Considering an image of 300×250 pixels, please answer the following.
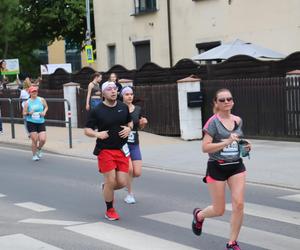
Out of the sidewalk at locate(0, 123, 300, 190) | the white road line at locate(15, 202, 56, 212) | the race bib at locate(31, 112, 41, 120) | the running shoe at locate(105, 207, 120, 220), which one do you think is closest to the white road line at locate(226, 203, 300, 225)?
the running shoe at locate(105, 207, 120, 220)

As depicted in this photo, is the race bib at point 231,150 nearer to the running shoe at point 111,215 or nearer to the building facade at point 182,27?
the running shoe at point 111,215

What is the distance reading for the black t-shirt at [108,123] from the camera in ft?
25.7

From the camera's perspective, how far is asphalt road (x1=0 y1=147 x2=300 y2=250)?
6.70 metres

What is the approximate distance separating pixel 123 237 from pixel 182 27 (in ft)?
62.7

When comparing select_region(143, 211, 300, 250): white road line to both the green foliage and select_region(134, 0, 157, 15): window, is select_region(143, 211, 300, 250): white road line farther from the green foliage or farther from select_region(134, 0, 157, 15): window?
the green foliage

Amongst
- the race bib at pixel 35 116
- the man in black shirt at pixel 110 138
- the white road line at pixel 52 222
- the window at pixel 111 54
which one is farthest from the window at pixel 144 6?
the white road line at pixel 52 222

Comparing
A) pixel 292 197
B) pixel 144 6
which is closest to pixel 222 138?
pixel 292 197

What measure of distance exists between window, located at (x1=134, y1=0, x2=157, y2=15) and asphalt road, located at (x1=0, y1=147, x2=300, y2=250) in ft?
51.3

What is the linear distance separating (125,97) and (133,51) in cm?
1959

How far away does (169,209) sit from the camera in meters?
8.48

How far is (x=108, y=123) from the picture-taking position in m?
7.82

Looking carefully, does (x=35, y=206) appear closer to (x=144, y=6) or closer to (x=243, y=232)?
(x=243, y=232)

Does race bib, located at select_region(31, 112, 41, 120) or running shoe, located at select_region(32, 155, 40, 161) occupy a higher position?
race bib, located at select_region(31, 112, 41, 120)

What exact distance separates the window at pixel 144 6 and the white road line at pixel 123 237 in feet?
65.3
